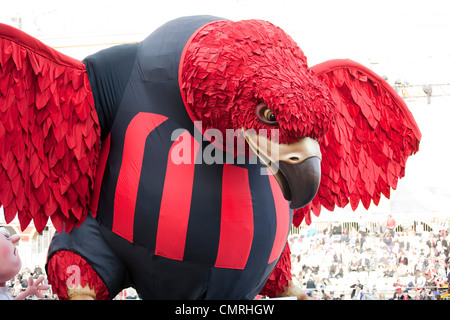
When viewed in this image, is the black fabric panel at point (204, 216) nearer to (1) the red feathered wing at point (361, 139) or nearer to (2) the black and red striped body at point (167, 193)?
(2) the black and red striped body at point (167, 193)

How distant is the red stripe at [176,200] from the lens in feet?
4.08

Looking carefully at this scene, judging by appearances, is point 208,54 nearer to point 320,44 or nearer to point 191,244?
point 191,244

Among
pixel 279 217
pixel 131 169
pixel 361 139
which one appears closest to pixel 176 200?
pixel 131 169

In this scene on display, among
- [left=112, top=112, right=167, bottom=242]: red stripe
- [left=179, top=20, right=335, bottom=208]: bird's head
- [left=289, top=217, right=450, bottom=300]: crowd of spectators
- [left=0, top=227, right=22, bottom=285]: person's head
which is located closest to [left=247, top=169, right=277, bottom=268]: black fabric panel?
[left=179, top=20, right=335, bottom=208]: bird's head

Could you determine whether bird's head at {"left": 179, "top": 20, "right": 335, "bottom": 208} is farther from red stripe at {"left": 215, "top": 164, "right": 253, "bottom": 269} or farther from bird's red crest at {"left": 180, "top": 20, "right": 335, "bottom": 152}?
red stripe at {"left": 215, "top": 164, "right": 253, "bottom": 269}

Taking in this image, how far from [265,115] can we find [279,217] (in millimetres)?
367

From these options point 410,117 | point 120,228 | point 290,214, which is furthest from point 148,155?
point 410,117

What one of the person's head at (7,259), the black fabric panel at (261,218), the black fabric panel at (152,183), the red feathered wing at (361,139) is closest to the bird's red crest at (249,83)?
the black fabric panel at (152,183)

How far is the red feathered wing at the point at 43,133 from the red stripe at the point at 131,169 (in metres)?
0.08

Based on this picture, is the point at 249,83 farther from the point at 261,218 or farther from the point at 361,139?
the point at 361,139

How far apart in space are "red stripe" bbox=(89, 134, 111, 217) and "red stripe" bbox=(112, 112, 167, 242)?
59 millimetres

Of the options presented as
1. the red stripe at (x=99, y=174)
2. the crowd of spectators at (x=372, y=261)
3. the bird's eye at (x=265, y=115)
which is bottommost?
the crowd of spectators at (x=372, y=261)

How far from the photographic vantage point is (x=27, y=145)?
3.98 feet

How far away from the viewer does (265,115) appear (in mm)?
1114
